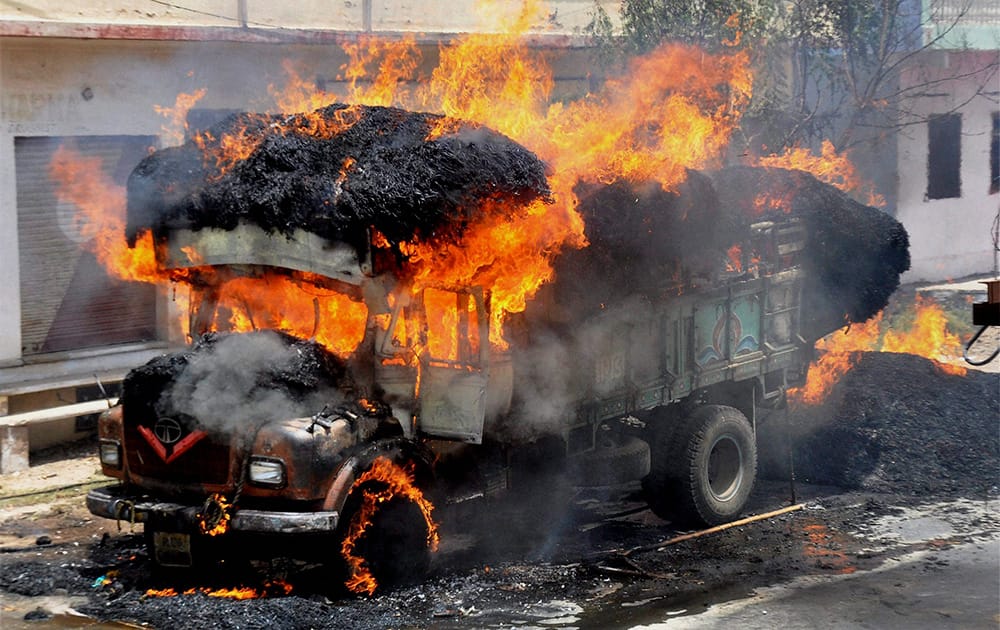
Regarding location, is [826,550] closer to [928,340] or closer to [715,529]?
[715,529]

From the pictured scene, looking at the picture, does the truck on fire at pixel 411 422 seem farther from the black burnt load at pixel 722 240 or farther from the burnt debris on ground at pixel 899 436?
the burnt debris on ground at pixel 899 436

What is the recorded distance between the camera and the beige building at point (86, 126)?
40.9 feet

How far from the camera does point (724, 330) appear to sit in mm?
10383

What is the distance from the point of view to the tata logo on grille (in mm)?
7855

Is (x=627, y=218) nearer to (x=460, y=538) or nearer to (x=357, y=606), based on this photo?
(x=460, y=538)

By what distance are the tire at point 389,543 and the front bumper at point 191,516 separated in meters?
0.33

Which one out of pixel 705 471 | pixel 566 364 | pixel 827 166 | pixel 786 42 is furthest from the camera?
pixel 786 42

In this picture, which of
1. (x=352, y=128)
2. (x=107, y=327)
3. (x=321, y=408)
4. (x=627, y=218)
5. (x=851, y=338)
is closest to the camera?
(x=321, y=408)

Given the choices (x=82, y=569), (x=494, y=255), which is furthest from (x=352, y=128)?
(x=82, y=569)

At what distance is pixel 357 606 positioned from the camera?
7.75 meters

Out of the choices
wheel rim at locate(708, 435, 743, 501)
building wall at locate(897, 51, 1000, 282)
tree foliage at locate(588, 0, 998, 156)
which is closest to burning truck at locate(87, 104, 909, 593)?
wheel rim at locate(708, 435, 743, 501)

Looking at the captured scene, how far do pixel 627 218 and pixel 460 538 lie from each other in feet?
8.81

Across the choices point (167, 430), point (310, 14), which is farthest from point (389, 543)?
point (310, 14)

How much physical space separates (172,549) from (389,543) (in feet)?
4.43
